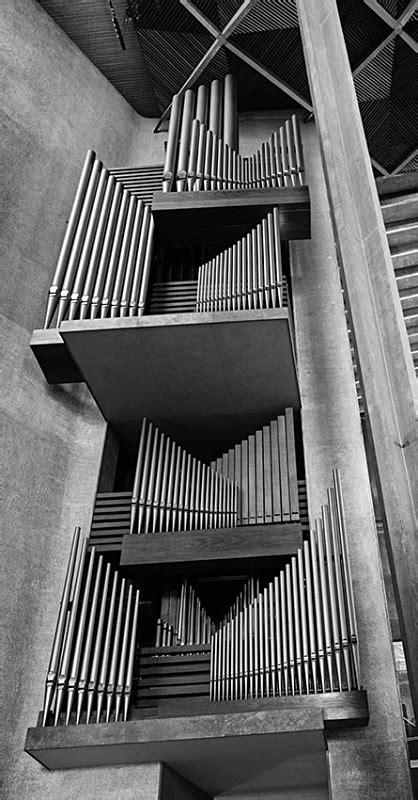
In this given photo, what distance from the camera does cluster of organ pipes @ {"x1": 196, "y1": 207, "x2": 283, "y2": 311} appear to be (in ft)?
23.3

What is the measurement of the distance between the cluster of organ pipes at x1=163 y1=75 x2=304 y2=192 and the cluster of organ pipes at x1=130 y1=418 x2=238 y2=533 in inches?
129

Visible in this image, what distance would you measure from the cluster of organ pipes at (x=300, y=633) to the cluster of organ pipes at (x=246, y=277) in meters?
1.93

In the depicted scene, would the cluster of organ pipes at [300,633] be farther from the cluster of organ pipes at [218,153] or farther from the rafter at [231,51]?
the rafter at [231,51]

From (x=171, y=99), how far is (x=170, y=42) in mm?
766

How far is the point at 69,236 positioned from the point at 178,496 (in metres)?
2.98

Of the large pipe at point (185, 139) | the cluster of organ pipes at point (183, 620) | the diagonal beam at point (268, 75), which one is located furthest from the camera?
the diagonal beam at point (268, 75)

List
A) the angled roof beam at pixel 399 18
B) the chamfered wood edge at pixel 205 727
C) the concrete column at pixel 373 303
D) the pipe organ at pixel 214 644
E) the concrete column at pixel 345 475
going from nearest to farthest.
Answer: the concrete column at pixel 373 303
the chamfered wood edge at pixel 205 727
the concrete column at pixel 345 475
the pipe organ at pixel 214 644
the angled roof beam at pixel 399 18

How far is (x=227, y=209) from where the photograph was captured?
8.25 meters

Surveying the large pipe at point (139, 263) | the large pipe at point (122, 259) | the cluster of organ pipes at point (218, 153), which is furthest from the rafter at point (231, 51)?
the large pipe at point (139, 263)

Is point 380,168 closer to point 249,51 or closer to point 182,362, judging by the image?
point 249,51

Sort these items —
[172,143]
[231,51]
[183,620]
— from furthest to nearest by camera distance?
[231,51]
[172,143]
[183,620]

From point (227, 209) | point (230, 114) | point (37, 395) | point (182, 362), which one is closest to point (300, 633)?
point (182, 362)

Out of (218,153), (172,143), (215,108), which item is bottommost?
(218,153)

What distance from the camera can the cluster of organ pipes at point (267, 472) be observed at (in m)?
6.65
